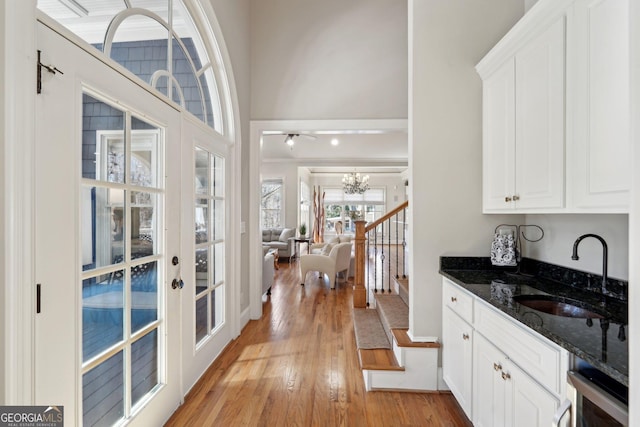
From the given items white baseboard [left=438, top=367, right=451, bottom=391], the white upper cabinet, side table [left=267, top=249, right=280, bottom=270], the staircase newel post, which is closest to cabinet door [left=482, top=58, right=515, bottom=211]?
the white upper cabinet

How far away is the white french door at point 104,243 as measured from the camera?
1.09 metres

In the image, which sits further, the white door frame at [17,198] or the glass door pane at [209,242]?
the glass door pane at [209,242]

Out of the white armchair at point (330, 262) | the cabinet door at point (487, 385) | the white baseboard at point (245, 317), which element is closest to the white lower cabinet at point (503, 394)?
the cabinet door at point (487, 385)

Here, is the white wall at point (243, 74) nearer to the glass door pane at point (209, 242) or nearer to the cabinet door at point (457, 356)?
the glass door pane at point (209, 242)

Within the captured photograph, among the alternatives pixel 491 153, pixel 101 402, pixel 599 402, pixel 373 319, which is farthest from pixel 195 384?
pixel 491 153

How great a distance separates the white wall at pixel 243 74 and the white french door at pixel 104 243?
125 cm

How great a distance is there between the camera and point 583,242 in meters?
1.61

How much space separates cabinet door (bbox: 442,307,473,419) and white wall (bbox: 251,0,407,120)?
7.77 feet

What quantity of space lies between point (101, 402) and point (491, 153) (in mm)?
2646

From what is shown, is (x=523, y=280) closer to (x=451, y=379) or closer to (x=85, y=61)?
(x=451, y=379)

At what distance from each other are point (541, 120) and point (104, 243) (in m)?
A: 2.32

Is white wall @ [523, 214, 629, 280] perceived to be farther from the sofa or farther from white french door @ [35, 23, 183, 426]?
the sofa

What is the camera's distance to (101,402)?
1370 millimetres

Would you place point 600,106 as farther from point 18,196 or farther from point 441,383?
point 18,196
